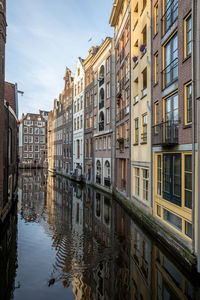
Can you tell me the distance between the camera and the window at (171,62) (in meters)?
10.8

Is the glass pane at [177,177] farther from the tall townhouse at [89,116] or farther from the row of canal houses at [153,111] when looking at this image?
the tall townhouse at [89,116]

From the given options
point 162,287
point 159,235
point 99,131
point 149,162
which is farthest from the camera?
point 99,131

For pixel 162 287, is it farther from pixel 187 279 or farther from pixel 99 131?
pixel 99 131

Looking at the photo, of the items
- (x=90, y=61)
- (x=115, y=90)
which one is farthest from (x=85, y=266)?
(x=90, y=61)

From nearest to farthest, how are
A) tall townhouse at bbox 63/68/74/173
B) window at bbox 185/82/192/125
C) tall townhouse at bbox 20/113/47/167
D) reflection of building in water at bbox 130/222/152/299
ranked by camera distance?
1. reflection of building in water at bbox 130/222/152/299
2. window at bbox 185/82/192/125
3. tall townhouse at bbox 63/68/74/173
4. tall townhouse at bbox 20/113/47/167

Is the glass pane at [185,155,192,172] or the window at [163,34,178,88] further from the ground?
the window at [163,34,178,88]

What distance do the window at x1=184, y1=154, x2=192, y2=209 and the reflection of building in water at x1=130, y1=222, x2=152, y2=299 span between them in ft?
9.80

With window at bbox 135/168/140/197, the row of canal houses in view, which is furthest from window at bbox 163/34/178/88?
window at bbox 135/168/140/197

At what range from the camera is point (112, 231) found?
1291 centimetres

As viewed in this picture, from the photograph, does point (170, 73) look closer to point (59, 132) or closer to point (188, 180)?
point (188, 180)

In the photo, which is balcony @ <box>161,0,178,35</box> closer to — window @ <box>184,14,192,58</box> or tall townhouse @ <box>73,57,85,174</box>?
window @ <box>184,14,192,58</box>

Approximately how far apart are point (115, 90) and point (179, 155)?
1795 cm

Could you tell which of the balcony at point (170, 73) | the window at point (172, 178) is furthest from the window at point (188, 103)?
the window at point (172, 178)

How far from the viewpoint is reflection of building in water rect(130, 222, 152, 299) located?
7227mm
